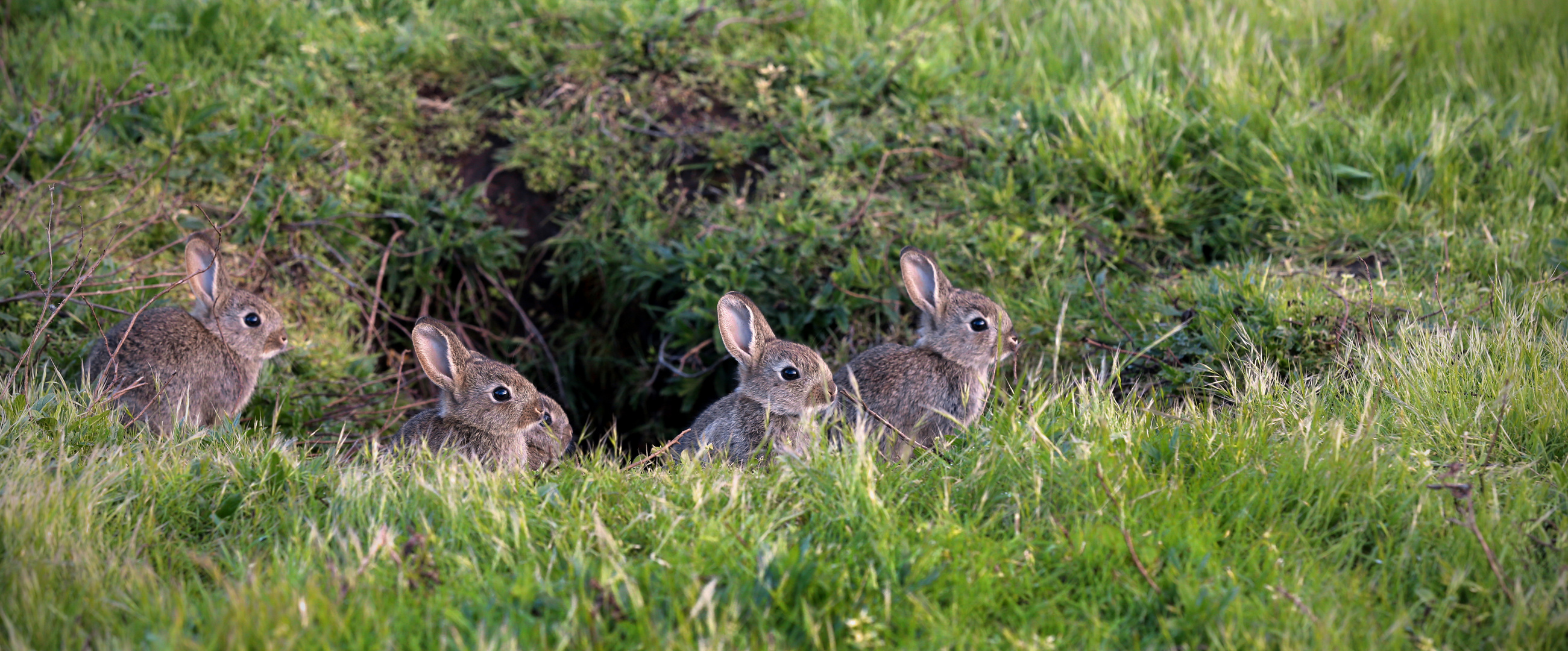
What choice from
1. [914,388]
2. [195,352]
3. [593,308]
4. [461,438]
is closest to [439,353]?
[461,438]

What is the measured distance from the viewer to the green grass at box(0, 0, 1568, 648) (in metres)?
3.21

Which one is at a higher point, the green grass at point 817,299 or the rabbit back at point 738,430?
the green grass at point 817,299

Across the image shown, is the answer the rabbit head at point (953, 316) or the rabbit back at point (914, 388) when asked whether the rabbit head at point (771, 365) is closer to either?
the rabbit back at point (914, 388)

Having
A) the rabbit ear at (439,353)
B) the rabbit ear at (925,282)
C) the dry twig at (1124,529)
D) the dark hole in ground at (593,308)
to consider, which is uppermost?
the dry twig at (1124,529)

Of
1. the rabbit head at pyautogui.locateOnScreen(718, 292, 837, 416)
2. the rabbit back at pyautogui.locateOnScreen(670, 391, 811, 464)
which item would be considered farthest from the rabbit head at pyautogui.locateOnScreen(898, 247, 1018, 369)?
the rabbit back at pyautogui.locateOnScreen(670, 391, 811, 464)

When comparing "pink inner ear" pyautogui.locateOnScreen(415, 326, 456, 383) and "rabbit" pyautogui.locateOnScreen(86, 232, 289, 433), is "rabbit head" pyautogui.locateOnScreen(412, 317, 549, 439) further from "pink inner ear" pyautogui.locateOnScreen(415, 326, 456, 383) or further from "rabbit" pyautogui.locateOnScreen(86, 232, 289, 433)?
"rabbit" pyautogui.locateOnScreen(86, 232, 289, 433)

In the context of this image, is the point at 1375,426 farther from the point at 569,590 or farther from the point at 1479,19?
the point at 1479,19

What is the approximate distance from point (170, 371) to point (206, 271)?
547 mm

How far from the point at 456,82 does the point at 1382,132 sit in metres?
5.98

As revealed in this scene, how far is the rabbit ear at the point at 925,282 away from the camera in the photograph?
551 cm

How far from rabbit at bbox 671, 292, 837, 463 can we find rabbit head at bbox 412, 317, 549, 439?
0.76 m

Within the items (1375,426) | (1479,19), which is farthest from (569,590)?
(1479,19)

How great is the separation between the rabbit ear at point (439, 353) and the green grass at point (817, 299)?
0.60m

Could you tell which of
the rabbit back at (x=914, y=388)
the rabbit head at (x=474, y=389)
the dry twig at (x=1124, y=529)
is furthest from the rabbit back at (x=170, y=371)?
the dry twig at (x=1124, y=529)
